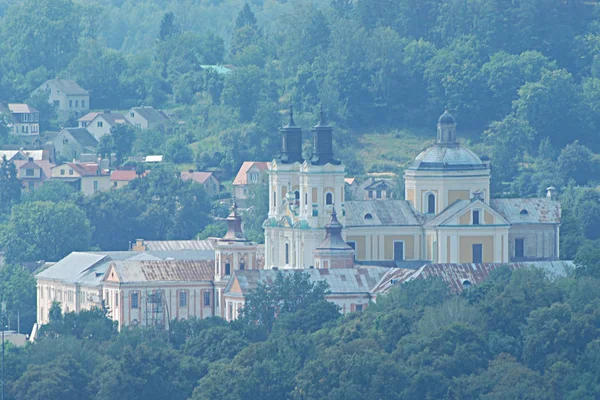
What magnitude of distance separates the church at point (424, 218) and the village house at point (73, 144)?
1895 inches

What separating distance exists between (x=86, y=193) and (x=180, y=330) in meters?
47.0

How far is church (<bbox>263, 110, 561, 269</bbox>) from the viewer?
390 ft

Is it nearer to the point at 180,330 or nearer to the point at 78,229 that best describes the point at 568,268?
the point at 180,330

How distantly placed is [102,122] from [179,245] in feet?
119

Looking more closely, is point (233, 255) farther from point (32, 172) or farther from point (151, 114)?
point (151, 114)

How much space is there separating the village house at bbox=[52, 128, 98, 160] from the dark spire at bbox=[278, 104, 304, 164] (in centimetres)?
4531

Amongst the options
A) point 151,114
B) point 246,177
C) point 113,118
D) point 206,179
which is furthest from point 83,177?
point 151,114

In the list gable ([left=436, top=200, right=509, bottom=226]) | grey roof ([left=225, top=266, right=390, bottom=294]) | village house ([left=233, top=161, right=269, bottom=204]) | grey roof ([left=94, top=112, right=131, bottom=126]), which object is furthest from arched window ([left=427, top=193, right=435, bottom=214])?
grey roof ([left=94, top=112, right=131, bottom=126])

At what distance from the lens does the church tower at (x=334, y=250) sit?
116625 mm

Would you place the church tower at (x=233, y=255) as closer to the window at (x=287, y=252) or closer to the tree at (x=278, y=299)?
the window at (x=287, y=252)

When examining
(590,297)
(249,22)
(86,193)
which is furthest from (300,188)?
(249,22)

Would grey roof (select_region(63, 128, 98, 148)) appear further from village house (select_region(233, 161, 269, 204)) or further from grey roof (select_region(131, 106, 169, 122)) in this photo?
village house (select_region(233, 161, 269, 204))

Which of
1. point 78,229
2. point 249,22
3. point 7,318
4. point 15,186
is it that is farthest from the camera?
point 249,22

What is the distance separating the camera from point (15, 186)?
15512cm
